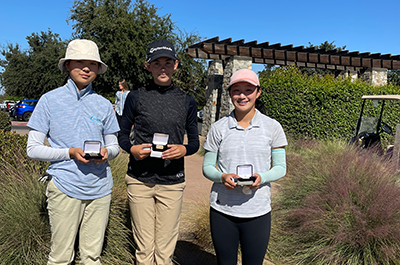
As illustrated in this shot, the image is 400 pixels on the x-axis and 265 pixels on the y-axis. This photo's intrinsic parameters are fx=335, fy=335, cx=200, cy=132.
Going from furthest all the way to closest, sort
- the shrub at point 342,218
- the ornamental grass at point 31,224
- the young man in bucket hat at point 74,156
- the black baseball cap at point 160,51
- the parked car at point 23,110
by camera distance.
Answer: the parked car at point 23,110 < the shrub at point 342,218 < the ornamental grass at point 31,224 < the black baseball cap at point 160,51 < the young man in bucket hat at point 74,156

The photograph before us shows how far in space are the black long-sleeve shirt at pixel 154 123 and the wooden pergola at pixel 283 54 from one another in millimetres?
9311

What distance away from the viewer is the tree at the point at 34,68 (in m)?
33.3

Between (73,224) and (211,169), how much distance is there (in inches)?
37.2

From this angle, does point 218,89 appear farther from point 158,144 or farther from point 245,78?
point 158,144

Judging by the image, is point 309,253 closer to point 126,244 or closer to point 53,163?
point 126,244

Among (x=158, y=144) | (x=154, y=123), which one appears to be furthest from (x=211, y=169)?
(x=154, y=123)

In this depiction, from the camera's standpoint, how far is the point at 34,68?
35.6 m

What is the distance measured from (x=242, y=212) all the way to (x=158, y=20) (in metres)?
27.1

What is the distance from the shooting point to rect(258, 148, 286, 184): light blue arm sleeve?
2.07 m

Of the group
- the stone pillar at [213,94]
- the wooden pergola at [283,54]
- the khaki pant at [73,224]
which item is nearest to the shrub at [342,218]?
the khaki pant at [73,224]

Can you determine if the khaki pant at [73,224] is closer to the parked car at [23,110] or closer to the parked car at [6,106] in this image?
the parked car at [23,110]

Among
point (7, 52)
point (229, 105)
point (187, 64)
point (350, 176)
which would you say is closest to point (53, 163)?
point (350, 176)

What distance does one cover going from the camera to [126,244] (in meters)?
3.04

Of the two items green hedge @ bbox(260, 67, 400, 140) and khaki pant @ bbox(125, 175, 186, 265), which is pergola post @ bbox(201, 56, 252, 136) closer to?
green hedge @ bbox(260, 67, 400, 140)
